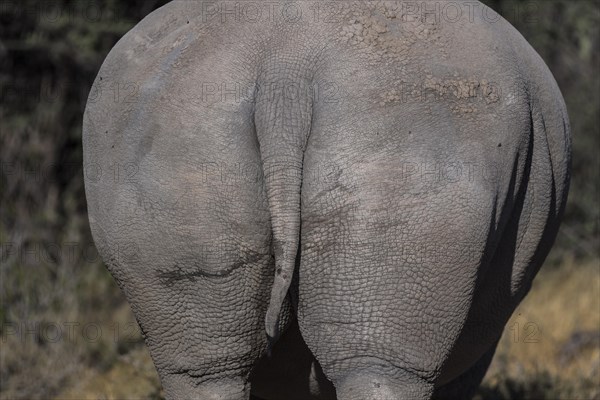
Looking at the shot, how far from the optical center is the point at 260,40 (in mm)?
2691

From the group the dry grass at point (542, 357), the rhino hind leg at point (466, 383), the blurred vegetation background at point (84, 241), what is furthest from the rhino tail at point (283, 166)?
the blurred vegetation background at point (84, 241)

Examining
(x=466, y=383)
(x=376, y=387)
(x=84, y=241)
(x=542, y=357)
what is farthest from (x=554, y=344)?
(x=376, y=387)

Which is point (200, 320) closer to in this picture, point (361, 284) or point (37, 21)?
point (361, 284)

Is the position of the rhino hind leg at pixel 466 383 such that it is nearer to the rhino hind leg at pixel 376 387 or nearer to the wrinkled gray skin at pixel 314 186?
the wrinkled gray skin at pixel 314 186

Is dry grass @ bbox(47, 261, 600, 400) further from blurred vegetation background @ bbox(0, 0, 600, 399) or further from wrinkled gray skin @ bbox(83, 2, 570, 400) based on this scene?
wrinkled gray skin @ bbox(83, 2, 570, 400)

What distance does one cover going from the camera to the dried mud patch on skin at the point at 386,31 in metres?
2.63

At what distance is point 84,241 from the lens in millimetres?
8047

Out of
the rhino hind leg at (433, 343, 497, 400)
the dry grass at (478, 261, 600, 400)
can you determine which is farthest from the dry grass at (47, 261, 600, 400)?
the rhino hind leg at (433, 343, 497, 400)

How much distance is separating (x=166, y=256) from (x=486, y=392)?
2.94 meters

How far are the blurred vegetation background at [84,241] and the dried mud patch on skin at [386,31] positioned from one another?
2.72 meters

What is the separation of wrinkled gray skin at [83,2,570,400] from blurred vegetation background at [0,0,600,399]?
88.9 inches

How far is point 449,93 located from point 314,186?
44cm

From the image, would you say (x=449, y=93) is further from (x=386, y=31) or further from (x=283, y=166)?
(x=283, y=166)

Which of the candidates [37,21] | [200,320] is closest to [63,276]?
[37,21]
